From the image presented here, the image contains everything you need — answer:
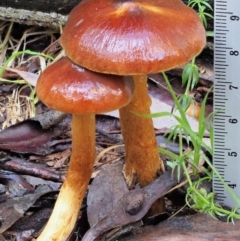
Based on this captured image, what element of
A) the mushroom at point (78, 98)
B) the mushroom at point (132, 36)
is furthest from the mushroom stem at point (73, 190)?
the mushroom at point (132, 36)

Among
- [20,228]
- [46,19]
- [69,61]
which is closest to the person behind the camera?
[69,61]

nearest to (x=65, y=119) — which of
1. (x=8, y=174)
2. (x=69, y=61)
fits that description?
(x=8, y=174)

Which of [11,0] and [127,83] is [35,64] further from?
[127,83]

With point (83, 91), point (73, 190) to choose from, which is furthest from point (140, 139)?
point (83, 91)

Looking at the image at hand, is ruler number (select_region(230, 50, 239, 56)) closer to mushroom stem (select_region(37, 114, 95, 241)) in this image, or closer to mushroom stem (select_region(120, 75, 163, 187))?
mushroom stem (select_region(120, 75, 163, 187))

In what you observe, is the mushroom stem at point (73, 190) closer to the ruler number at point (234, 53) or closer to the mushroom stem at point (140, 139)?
the mushroom stem at point (140, 139)

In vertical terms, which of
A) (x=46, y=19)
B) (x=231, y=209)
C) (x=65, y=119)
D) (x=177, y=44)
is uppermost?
(x=177, y=44)
